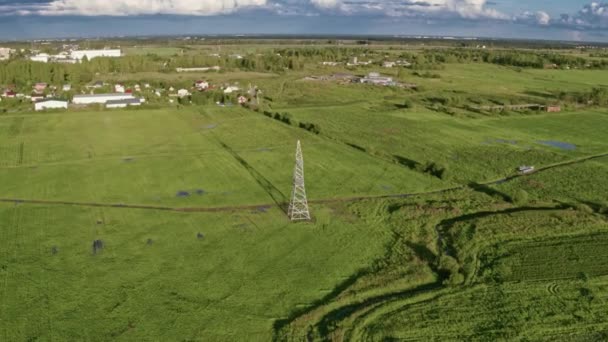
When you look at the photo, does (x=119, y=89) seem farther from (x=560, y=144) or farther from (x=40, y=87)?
(x=560, y=144)

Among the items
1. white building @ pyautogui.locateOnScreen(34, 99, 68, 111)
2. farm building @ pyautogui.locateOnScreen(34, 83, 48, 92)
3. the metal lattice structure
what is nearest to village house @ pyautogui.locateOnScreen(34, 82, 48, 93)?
farm building @ pyautogui.locateOnScreen(34, 83, 48, 92)

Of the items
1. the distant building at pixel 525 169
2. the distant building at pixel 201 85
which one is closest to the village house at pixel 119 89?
the distant building at pixel 201 85

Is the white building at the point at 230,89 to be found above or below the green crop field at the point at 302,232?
above

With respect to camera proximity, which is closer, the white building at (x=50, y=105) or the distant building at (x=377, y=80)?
the white building at (x=50, y=105)

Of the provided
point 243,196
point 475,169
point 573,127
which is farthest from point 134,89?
point 573,127

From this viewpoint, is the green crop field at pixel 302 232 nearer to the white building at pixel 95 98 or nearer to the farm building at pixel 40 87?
the white building at pixel 95 98

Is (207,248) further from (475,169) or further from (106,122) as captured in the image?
(106,122)
